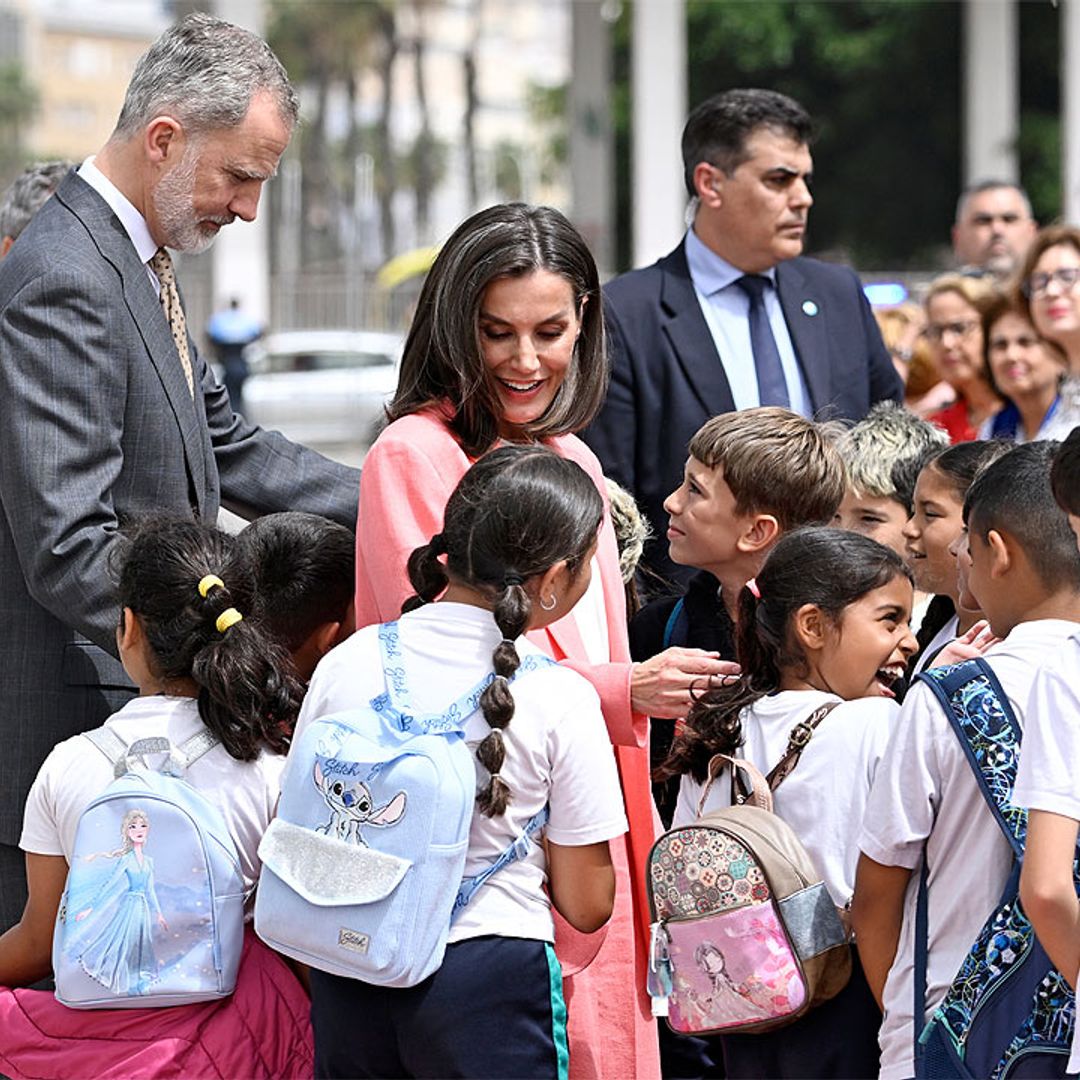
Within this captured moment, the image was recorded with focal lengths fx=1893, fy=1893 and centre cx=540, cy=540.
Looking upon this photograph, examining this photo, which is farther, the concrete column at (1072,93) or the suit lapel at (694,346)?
the concrete column at (1072,93)

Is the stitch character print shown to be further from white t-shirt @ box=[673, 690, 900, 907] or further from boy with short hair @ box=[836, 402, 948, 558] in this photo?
boy with short hair @ box=[836, 402, 948, 558]

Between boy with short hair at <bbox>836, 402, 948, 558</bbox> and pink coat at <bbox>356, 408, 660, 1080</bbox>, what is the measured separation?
1212 millimetres

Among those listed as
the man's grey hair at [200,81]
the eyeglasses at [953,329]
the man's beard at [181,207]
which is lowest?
the eyeglasses at [953,329]

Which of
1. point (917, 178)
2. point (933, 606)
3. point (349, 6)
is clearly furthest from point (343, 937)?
point (349, 6)

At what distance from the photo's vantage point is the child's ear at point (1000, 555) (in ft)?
9.78

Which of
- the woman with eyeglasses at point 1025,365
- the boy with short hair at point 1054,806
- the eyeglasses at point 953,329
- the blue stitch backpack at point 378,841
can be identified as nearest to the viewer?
the boy with short hair at point 1054,806

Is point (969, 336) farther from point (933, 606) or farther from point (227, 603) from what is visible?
point (227, 603)

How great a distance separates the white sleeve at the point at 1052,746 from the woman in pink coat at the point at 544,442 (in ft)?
1.84

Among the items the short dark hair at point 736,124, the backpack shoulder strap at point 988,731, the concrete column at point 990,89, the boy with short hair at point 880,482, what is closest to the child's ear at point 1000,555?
the backpack shoulder strap at point 988,731

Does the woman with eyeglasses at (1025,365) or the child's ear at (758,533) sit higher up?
the woman with eyeglasses at (1025,365)

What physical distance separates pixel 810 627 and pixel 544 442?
22.7 inches

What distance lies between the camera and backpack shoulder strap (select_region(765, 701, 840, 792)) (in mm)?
3246

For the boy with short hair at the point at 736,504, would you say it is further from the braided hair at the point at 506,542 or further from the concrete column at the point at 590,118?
the concrete column at the point at 590,118

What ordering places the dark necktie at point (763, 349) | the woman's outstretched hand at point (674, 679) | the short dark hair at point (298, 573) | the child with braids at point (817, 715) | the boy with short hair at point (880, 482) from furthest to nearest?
the dark necktie at point (763, 349) → the boy with short hair at point (880, 482) → the short dark hair at point (298, 573) → the child with braids at point (817, 715) → the woman's outstretched hand at point (674, 679)
